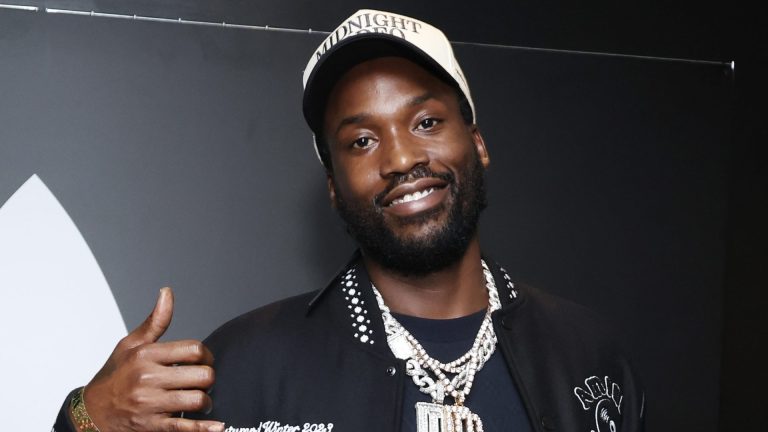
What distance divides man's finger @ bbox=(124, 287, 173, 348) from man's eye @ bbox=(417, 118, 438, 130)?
1.70 ft

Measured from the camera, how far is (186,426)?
1344 millimetres

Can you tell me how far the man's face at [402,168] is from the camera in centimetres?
158

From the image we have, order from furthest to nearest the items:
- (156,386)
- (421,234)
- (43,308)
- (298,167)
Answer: (298,167), (43,308), (421,234), (156,386)

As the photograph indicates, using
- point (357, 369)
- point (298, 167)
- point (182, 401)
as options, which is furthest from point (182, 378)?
point (298, 167)

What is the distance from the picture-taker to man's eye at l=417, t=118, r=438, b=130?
163 centimetres

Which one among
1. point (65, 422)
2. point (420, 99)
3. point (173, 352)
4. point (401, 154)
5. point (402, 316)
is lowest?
point (65, 422)

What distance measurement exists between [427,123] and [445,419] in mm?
503

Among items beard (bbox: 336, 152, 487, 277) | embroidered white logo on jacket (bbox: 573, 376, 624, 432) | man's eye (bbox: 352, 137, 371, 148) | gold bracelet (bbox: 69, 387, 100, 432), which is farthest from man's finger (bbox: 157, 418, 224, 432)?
embroidered white logo on jacket (bbox: 573, 376, 624, 432)

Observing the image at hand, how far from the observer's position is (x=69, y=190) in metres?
1.96

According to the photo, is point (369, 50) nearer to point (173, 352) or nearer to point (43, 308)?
point (173, 352)

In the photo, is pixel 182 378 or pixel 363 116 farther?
pixel 363 116

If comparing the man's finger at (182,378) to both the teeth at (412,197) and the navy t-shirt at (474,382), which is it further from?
the teeth at (412,197)

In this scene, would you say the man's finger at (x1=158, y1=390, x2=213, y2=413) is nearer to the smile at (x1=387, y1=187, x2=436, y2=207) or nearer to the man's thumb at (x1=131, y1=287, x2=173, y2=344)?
the man's thumb at (x1=131, y1=287, x2=173, y2=344)

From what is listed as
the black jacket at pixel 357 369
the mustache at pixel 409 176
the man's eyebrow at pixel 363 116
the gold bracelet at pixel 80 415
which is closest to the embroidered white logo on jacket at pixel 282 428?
the black jacket at pixel 357 369
